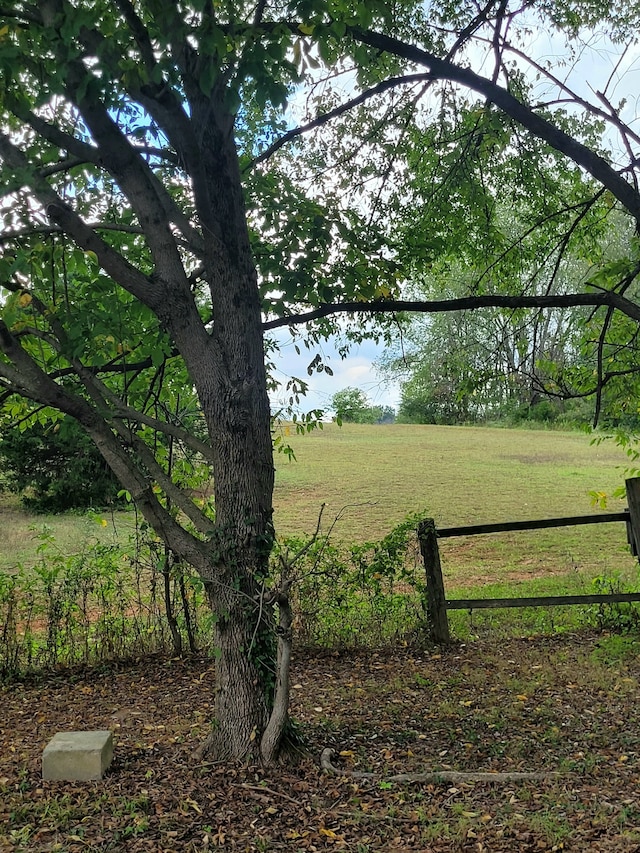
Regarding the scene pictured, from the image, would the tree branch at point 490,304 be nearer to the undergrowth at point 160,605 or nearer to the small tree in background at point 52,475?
the undergrowth at point 160,605

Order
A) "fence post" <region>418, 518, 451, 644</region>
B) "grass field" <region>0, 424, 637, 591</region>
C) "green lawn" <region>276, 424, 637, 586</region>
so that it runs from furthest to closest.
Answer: "green lawn" <region>276, 424, 637, 586</region>
"grass field" <region>0, 424, 637, 591</region>
"fence post" <region>418, 518, 451, 644</region>

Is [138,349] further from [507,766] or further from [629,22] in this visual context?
[629,22]

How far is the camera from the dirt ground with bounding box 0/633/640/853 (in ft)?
10.9

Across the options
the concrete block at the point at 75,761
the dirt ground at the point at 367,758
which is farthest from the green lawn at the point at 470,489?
the concrete block at the point at 75,761

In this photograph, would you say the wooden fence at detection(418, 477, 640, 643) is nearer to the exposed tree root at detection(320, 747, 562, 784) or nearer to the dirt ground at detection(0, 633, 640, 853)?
the dirt ground at detection(0, 633, 640, 853)

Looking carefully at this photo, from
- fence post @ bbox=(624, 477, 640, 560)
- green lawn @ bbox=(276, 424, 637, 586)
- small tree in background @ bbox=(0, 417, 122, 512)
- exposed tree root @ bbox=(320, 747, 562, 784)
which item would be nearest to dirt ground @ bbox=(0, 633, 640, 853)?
exposed tree root @ bbox=(320, 747, 562, 784)

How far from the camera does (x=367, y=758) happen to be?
4.35 meters

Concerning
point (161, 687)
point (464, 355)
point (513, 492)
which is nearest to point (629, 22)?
point (464, 355)

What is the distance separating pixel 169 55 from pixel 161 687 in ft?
16.1

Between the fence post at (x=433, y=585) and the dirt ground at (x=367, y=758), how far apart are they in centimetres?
21

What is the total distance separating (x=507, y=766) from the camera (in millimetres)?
4227

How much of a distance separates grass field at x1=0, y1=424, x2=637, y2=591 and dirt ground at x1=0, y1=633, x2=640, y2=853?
5.19 ft

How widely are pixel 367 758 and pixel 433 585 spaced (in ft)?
8.96

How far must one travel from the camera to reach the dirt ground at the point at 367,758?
3.32 metres
